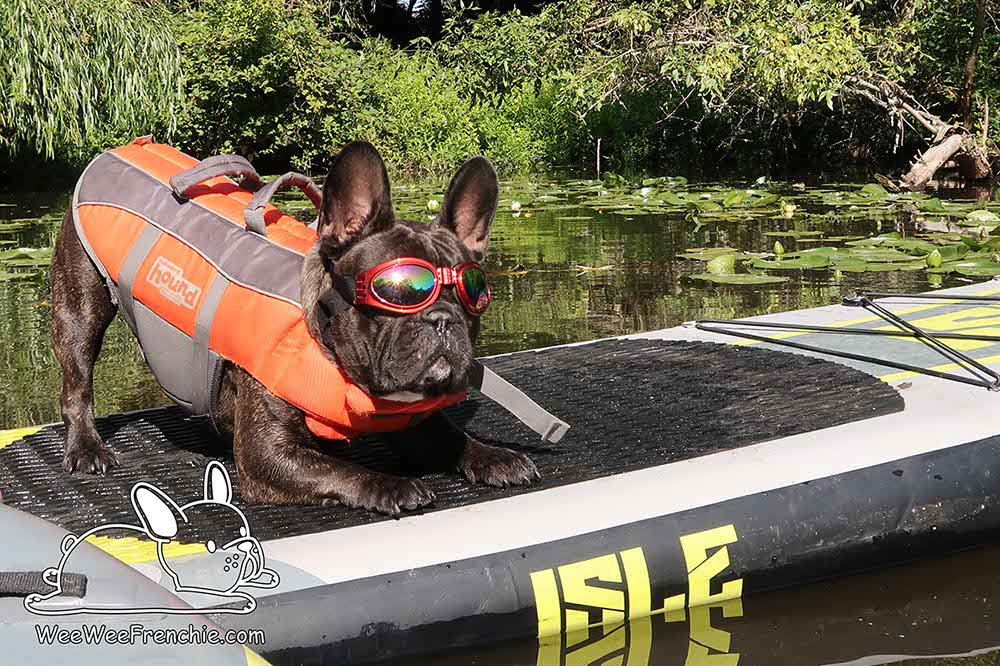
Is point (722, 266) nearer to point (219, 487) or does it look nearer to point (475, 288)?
point (475, 288)

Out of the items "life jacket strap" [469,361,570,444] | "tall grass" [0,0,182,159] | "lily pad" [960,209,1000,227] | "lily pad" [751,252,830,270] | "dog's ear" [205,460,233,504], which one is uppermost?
"tall grass" [0,0,182,159]

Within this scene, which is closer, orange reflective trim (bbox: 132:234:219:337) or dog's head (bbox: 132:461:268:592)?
dog's head (bbox: 132:461:268:592)

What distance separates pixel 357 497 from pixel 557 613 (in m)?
0.57

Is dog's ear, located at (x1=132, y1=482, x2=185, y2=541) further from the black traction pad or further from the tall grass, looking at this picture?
the tall grass

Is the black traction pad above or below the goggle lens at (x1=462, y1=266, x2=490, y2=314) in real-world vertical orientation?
below

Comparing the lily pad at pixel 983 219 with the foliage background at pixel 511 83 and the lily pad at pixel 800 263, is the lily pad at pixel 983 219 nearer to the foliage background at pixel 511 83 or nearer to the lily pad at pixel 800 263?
the lily pad at pixel 800 263

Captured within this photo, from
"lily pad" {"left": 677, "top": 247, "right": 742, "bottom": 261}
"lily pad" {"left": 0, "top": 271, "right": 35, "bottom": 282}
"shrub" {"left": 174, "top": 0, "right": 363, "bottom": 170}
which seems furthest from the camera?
"shrub" {"left": 174, "top": 0, "right": 363, "bottom": 170}

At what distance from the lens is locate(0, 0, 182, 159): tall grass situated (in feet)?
35.4

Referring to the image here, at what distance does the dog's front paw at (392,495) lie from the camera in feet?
9.59

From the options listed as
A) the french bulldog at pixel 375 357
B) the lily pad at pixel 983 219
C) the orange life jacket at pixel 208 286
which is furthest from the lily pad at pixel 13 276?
the lily pad at pixel 983 219

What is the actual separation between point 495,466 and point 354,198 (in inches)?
32.2

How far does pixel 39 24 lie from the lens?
10.9 m

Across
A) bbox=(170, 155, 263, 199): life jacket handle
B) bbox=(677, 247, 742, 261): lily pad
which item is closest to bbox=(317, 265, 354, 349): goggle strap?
bbox=(170, 155, 263, 199): life jacket handle

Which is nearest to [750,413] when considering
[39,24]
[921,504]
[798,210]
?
[921,504]
